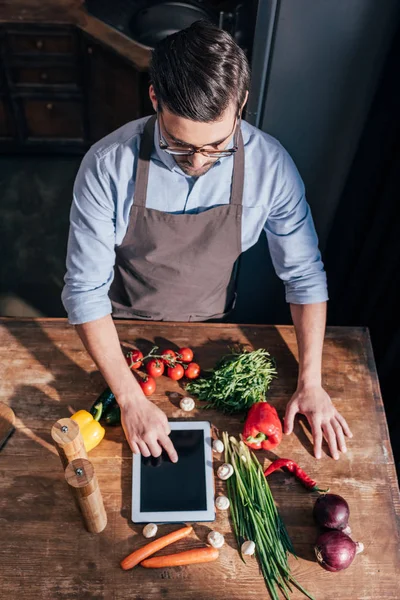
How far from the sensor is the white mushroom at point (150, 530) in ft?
5.64

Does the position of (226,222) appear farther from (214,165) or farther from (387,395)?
(387,395)

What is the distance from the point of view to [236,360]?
2031mm

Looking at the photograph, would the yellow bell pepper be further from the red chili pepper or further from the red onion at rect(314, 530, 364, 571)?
the red onion at rect(314, 530, 364, 571)

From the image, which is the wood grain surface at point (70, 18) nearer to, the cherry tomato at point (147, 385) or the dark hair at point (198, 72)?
the dark hair at point (198, 72)

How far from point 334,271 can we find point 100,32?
2640 millimetres

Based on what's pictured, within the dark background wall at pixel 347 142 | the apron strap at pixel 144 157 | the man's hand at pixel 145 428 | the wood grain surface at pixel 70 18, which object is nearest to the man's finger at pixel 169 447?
the man's hand at pixel 145 428

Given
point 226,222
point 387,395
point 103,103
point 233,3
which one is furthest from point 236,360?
point 103,103

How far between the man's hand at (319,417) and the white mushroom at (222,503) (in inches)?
13.5

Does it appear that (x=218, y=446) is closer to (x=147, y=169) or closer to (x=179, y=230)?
(x=179, y=230)

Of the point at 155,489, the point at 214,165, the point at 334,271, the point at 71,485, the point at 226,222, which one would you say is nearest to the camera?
the point at 71,485

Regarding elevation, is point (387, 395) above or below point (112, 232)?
below

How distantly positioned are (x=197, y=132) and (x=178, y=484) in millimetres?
1160

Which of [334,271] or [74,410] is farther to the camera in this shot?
[334,271]

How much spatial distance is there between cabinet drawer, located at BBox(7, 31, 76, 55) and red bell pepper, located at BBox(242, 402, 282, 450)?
3590mm
